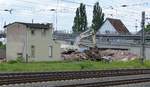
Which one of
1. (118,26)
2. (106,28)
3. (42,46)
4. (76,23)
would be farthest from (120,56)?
(118,26)

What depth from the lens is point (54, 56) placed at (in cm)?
6919

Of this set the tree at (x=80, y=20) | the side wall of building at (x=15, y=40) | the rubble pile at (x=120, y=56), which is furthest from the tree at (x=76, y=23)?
A: the side wall of building at (x=15, y=40)

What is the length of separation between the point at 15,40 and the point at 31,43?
269 centimetres

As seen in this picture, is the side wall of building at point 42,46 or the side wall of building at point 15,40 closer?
the side wall of building at point 15,40

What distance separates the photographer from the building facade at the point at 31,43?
6581 centimetres

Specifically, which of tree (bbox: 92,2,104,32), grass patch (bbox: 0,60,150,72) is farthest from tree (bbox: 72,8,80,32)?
grass patch (bbox: 0,60,150,72)

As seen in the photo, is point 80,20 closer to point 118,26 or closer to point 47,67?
point 118,26

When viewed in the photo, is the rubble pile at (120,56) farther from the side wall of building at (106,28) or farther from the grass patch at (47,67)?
the side wall of building at (106,28)

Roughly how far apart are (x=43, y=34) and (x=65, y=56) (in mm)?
5428

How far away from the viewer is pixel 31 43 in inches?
2621

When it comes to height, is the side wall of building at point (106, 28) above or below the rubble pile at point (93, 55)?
above

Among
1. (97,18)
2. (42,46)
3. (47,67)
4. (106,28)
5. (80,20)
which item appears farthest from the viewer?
(106,28)

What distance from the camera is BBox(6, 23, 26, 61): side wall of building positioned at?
6619cm

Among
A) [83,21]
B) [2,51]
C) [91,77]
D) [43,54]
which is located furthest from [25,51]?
[83,21]
